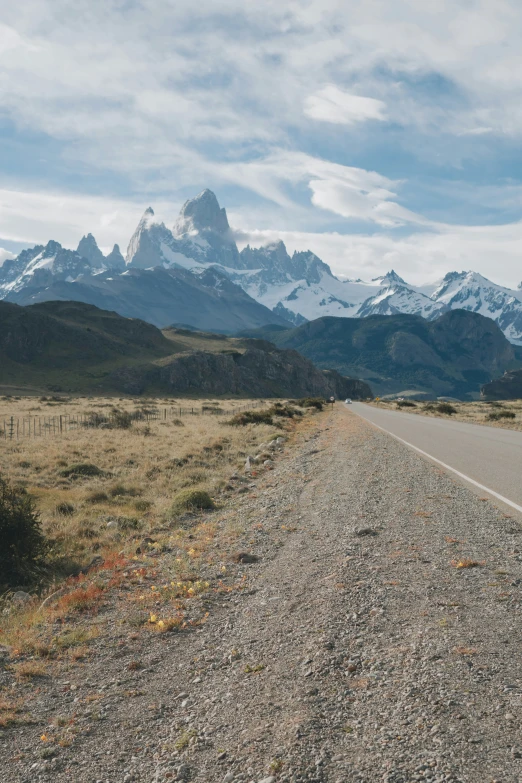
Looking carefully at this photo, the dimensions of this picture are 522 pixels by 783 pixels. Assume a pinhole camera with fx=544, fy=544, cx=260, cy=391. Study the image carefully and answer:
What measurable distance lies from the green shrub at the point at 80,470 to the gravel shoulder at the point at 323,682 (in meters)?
14.2

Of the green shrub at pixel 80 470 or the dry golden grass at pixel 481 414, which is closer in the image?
the green shrub at pixel 80 470

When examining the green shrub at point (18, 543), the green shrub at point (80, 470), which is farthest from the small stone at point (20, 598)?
the green shrub at point (80, 470)

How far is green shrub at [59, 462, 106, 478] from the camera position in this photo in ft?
69.9

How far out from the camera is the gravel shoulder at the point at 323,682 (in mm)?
4027

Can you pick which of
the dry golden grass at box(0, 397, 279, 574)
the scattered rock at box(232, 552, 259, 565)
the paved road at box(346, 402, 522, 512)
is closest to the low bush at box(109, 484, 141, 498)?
the dry golden grass at box(0, 397, 279, 574)

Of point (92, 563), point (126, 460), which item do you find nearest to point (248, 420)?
point (126, 460)

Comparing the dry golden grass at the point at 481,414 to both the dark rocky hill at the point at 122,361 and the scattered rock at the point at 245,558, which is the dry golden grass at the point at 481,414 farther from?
the dark rocky hill at the point at 122,361

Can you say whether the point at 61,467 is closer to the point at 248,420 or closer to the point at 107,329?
the point at 248,420

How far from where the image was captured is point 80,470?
71.4 ft

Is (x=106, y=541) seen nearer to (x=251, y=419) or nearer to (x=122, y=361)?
(x=251, y=419)

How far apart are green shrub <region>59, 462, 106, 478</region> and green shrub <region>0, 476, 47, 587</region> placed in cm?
851

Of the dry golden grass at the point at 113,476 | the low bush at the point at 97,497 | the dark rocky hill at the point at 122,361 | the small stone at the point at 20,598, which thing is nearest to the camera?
the small stone at the point at 20,598

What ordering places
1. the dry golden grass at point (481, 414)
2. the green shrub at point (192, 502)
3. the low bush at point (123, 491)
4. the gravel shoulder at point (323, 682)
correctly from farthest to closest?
the dry golden grass at point (481, 414), the low bush at point (123, 491), the green shrub at point (192, 502), the gravel shoulder at point (323, 682)

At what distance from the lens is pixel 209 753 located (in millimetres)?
4273
